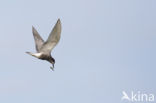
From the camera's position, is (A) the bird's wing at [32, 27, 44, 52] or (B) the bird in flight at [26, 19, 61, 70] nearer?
(B) the bird in flight at [26, 19, 61, 70]

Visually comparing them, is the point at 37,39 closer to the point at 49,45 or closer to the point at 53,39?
the point at 49,45

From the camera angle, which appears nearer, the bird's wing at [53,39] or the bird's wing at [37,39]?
the bird's wing at [53,39]

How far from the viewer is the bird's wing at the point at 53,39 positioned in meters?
31.6

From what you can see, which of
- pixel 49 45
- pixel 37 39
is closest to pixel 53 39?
pixel 49 45

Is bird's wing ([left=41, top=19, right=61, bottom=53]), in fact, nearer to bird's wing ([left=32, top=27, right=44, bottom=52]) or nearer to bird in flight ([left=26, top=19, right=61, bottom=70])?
bird in flight ([left=26, top=19, right=61, bottom=70])

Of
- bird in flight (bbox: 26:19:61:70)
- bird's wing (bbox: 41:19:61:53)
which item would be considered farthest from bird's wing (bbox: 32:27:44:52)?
bird's wing (bbox: 41:19:61:53)

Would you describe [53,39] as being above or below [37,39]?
above

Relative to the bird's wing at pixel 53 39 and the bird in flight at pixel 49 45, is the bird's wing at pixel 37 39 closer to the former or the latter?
the bird in flight at pixel 49 45

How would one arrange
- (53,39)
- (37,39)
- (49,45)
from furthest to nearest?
(37,39) < (49,45) < (53,39)

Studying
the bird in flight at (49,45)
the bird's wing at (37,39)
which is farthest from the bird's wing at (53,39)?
the bird's wing at (37,39)

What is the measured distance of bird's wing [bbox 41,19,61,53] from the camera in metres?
31.6

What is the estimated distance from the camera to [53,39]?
106 feet

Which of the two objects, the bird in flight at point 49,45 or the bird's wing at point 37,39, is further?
the bird's wing at point 37,39

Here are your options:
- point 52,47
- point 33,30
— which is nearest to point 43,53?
point 52,47
